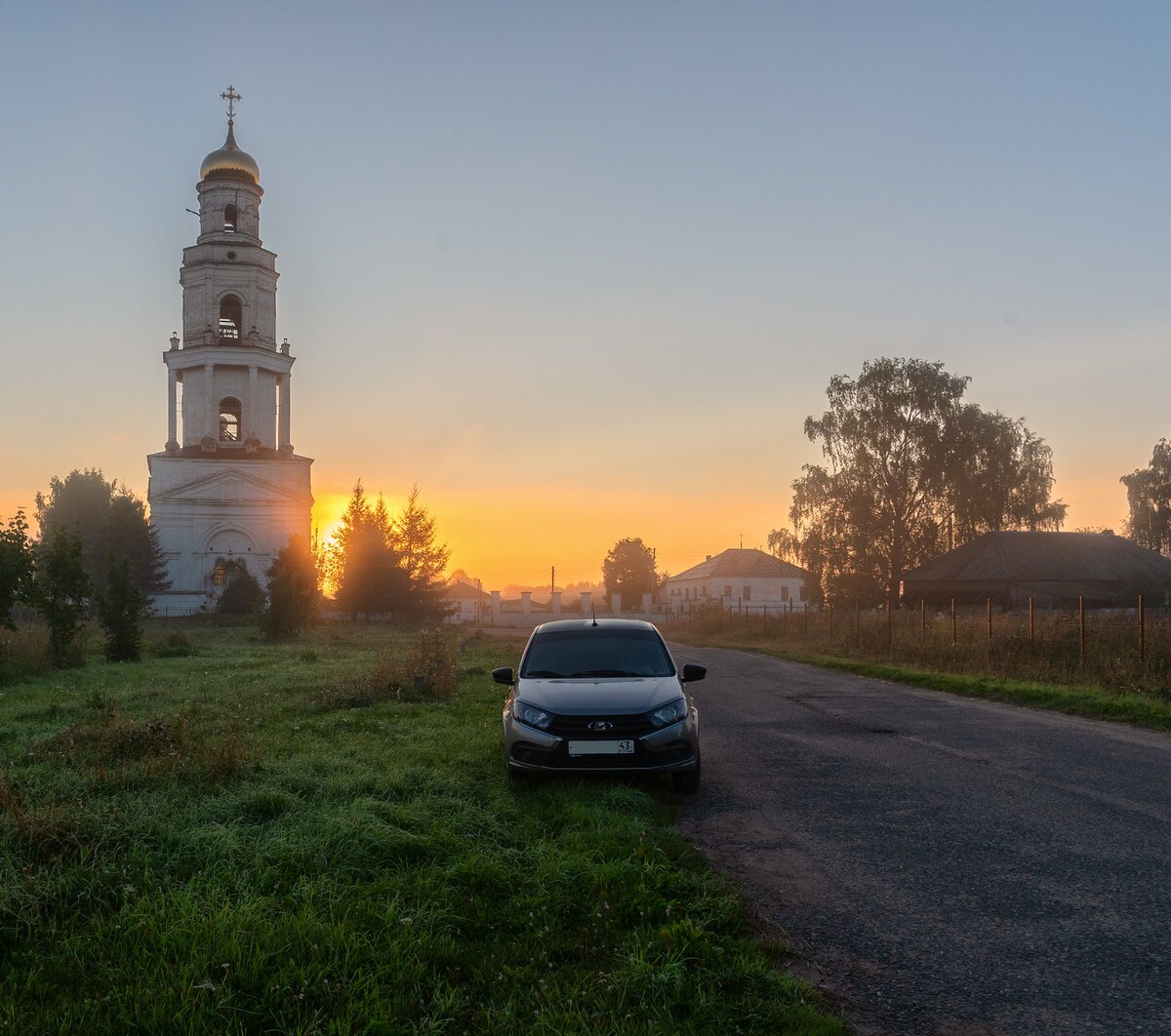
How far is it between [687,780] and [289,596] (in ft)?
94.4

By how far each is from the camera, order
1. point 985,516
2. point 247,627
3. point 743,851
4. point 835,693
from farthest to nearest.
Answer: point 985,516, point 247,627, point 835,693, point 743,851

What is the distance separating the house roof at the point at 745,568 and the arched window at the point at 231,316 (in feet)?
193

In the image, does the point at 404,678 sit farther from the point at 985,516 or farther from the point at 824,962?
the point at 985,516

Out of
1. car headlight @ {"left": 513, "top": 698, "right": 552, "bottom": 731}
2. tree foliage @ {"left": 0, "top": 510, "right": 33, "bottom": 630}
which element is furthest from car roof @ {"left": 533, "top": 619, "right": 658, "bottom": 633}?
tree foliage @ {"left": 0, "top": 510, "right": 33, "bottom": 630}

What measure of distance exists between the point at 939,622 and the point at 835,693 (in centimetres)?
955

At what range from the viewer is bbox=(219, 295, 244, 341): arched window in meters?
59.9

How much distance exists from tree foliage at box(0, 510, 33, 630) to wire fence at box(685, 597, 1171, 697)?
19267mm

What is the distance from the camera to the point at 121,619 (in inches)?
945

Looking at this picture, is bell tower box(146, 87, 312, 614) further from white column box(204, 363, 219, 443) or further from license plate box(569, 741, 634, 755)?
license plate box(569, 741, 634, 755)

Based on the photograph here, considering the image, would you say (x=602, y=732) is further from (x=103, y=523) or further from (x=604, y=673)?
(x=103, y=523)

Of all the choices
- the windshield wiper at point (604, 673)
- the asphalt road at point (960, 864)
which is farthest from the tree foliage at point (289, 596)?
the windshield wiper at point (604, 673)

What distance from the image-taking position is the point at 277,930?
14.3 ft

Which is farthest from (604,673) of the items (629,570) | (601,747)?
(629,570)

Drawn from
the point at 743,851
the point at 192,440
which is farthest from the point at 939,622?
the point at 192,440
